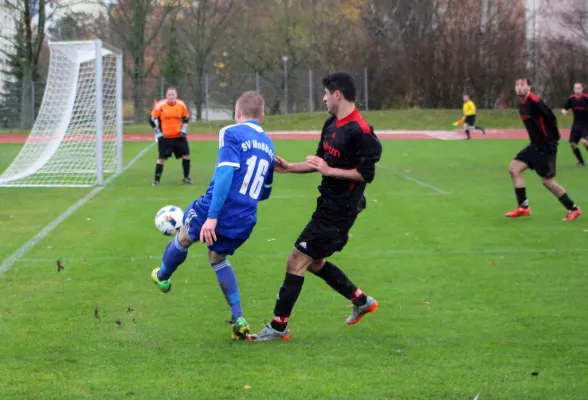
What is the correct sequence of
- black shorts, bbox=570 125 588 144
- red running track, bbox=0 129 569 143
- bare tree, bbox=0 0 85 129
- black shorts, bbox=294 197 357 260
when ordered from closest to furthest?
black shorts, bbox=294 197 357 260
black shorts, bbox=570 125 588 144
red running track, bbox=0 129 569 143
bare tree, bbox=0 0 85 129

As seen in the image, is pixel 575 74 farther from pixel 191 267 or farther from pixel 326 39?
pixel 191 267

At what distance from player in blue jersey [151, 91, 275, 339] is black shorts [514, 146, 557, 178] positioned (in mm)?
6835

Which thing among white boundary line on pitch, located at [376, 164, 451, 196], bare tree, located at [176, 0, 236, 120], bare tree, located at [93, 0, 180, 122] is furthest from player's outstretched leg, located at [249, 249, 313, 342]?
bare tree, located at [176, 0, 236, 120]

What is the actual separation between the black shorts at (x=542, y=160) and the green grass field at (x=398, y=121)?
28.2m

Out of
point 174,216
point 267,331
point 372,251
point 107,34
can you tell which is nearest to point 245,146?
point 267,331

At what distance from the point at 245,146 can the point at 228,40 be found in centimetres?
5262

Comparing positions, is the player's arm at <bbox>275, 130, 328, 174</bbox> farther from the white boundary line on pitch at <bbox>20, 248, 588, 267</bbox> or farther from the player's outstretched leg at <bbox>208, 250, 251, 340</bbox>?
the white boundary line on pitch at <bbox>20, 248, 588, 267</bbox>

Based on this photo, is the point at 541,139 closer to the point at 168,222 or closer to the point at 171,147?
the point at 168,222

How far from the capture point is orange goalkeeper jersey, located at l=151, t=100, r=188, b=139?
17.5 m

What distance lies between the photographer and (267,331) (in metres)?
6.14

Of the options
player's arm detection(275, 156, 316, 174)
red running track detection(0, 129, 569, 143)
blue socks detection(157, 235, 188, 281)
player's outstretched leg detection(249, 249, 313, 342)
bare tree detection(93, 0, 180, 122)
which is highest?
bare tree detection(93, 0, 180, 122)

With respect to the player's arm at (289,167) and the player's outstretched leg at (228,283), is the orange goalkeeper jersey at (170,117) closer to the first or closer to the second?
the player's arm at (289,167)

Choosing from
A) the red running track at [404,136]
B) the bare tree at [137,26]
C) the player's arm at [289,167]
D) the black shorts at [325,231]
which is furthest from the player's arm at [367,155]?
the bare tree at [137,26]

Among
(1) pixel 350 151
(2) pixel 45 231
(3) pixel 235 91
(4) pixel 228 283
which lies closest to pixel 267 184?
(1) pixel 350 151
